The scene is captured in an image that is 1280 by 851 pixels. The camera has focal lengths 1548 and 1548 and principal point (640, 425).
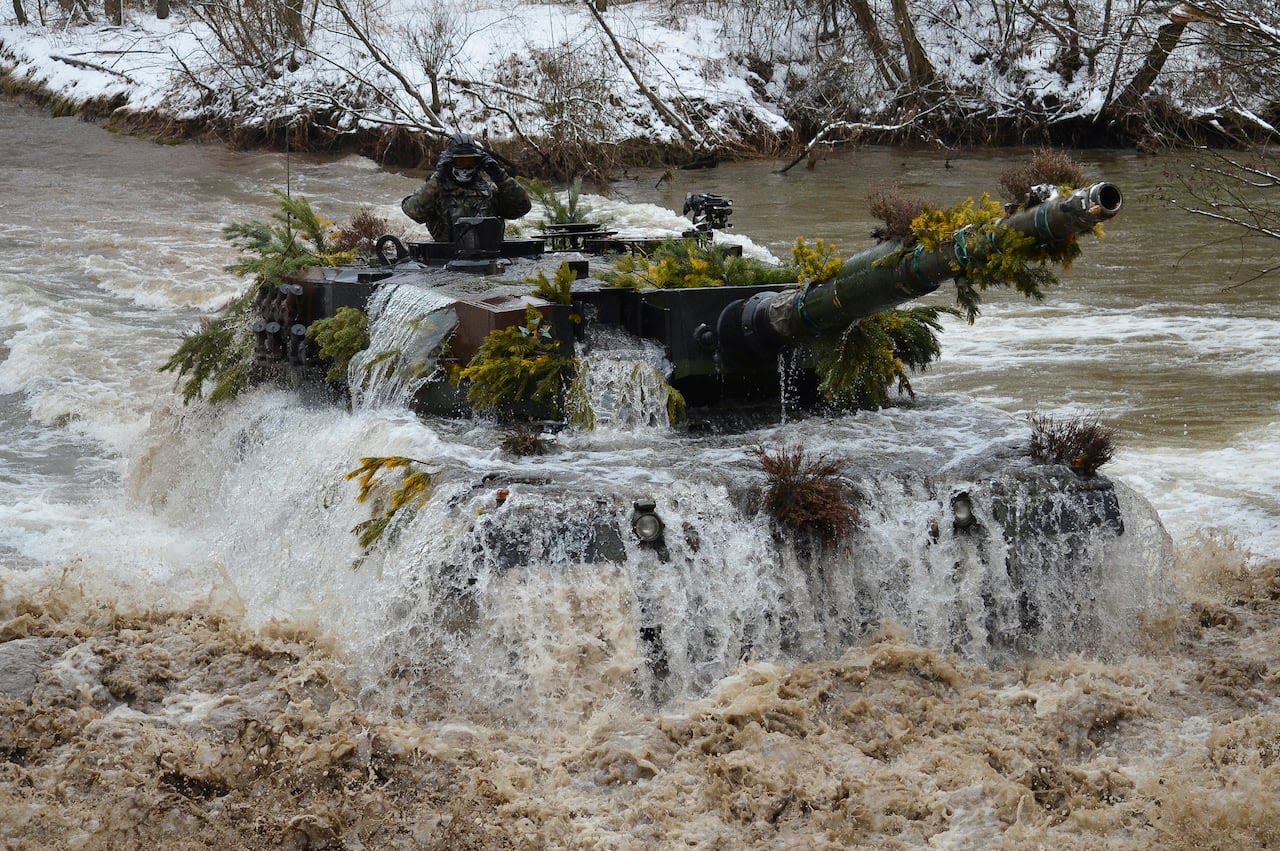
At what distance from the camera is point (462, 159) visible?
1091 cm

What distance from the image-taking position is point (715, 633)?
7547 mm

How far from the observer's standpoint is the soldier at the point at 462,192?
10898 mm

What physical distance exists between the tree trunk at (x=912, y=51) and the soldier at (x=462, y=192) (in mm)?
20629

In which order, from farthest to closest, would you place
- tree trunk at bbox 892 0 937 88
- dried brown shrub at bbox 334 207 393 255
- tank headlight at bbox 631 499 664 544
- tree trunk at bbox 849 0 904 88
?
1. tree trunk at bbox 849 0 904 88
2. tree trunk at bbox 892 0 937 88
3. dried brown shrub at bbox 334 207 393 255
4. tank headlight at bbox 631 499 664 544

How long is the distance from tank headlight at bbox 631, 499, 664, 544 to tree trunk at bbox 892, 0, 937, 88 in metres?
24.5

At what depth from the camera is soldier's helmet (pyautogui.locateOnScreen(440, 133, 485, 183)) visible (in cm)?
1088

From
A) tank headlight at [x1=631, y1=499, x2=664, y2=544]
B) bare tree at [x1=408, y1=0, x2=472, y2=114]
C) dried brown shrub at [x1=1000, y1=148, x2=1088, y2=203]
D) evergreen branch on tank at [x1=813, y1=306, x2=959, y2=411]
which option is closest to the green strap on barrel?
dried brown shrub at [x1=1000, y1=148, x2=1088, y2=203]

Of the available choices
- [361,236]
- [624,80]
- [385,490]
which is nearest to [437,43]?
[624,80]

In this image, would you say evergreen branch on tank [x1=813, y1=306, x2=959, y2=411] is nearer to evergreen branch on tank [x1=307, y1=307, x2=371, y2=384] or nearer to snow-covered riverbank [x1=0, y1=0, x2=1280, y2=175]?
evergreen branch on tank [x1=307, y1=307, x2=371, y2=384]

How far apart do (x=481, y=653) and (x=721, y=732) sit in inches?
46.6

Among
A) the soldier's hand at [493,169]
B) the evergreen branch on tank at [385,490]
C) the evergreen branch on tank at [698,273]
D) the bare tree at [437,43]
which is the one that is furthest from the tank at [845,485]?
the bare tree at [437,43]

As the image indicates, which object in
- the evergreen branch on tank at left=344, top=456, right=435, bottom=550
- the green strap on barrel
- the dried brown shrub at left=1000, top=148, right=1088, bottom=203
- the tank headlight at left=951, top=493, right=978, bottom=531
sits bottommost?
the tank headlight at left=951, top=493, right=978, bottom=531

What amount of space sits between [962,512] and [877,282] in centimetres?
125

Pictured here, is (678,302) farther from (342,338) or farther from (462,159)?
(462,159)
